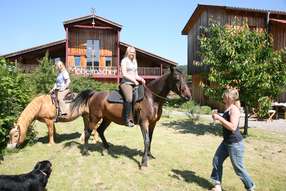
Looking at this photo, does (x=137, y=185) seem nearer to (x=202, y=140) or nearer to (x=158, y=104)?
(x=158, y=104)

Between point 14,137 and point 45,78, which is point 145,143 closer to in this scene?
point 14,137

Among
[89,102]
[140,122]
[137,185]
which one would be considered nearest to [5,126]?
[89,102]

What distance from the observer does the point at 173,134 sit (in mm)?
12312

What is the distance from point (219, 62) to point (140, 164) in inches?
248

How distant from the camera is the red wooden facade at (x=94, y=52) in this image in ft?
103

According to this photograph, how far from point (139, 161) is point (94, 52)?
26.0 meters

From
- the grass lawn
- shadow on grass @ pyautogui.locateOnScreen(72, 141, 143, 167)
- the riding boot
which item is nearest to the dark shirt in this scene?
the grass lawn

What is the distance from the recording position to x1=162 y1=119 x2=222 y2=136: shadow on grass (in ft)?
43.2

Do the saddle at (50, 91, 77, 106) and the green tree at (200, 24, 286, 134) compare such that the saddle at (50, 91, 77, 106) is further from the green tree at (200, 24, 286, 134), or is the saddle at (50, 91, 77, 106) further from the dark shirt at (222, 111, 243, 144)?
the dark shirt at (222, 111, 243, 144)

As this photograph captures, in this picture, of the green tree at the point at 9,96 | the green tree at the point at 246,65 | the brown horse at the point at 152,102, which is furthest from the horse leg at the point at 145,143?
the green tree at the point at 246,65

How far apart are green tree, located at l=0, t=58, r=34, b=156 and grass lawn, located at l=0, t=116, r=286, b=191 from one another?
0.76 meters

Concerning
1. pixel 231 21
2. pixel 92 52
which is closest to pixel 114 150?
pixel 231 21

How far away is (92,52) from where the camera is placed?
107 ft

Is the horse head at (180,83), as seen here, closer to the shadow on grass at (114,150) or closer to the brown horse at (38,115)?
the shadow on grass at (114,150)
